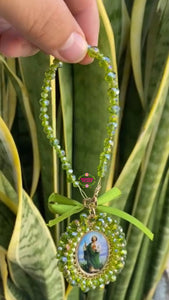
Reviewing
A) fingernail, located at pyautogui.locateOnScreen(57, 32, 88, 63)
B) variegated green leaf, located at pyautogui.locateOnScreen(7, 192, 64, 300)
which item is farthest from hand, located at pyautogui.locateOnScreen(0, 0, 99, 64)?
variegated green leaf, located at pyautogui.locateOnScreen(7, 192, 64, 300)

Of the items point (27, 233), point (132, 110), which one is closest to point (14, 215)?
point (27, 233)

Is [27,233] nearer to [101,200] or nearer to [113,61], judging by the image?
[101,200]

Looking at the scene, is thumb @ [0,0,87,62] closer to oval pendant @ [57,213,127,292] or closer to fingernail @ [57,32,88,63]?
fingernail @ [57,32,88,63]

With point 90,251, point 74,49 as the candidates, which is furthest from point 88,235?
point 74,49

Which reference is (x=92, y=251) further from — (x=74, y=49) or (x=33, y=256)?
(x=74, y=49)

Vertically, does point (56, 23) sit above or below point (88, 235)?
above

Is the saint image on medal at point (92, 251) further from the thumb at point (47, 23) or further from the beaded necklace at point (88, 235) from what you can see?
the thumb at point (47, 23)

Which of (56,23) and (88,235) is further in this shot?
(88,235)

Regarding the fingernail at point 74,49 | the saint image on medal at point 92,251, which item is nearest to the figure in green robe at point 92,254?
the saint image on medal at point 92,251
